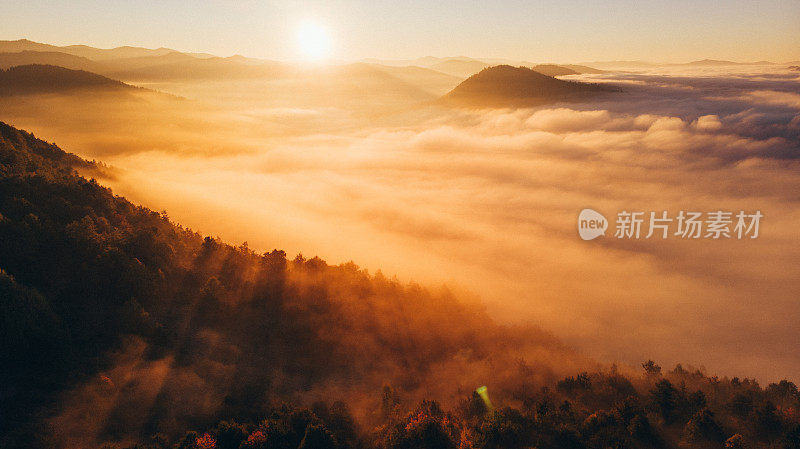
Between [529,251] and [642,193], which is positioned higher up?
[642,193]

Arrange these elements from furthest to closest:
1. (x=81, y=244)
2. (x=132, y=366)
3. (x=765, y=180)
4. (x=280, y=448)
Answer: (x=765, y=180)
(x=81, y=244)
(x=132, y=366)
(x=280, y=448)

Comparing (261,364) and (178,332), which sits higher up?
(178,332)

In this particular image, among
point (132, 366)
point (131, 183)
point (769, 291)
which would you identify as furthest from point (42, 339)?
point (769, 291)

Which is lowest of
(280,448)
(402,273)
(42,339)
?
(402,273)

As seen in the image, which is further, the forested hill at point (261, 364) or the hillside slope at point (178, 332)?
the hillside slope at point (178, 332)

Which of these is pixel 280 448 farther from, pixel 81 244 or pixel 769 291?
pixel 769 291

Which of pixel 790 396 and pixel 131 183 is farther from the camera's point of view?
pixel 131 183

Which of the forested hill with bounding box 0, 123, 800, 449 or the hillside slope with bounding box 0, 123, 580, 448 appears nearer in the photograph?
the forested hill with bounding box 0, 123, 800, 449

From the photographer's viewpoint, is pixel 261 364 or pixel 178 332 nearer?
pixel 261 364
